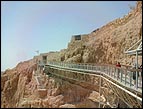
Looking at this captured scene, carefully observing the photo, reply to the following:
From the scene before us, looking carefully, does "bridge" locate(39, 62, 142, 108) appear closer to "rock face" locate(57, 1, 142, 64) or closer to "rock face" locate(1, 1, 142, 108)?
"rock face" locate(1, 1, 142, 108)

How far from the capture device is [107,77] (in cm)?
2052

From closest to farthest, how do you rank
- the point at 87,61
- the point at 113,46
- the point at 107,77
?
1. the point at 107,77
2. the point at 113,46
3. the point at 87,61

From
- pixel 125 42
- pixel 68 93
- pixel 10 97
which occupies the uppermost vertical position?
pixel 125 42

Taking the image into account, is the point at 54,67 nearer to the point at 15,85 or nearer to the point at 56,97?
the point at 56,97

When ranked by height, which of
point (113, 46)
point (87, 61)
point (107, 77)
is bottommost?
point (107, 77)

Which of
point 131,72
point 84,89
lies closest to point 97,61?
point 84,89

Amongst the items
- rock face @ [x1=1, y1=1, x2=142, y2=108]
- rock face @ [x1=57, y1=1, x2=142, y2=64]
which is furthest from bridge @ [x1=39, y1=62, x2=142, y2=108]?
rock face @ [x1=57, y1=1, x2=142, y2=64]

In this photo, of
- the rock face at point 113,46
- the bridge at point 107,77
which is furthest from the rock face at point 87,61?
the bridge at point 107,77

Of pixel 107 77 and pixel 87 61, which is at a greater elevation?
pixel 87 61

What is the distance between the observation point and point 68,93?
35375 mm

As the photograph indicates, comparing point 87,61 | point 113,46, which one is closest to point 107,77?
point 113,46

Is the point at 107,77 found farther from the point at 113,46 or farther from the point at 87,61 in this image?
the point at 87,61

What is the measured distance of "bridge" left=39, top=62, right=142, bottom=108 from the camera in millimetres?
12047

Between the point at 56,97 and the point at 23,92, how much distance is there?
14.7 m
